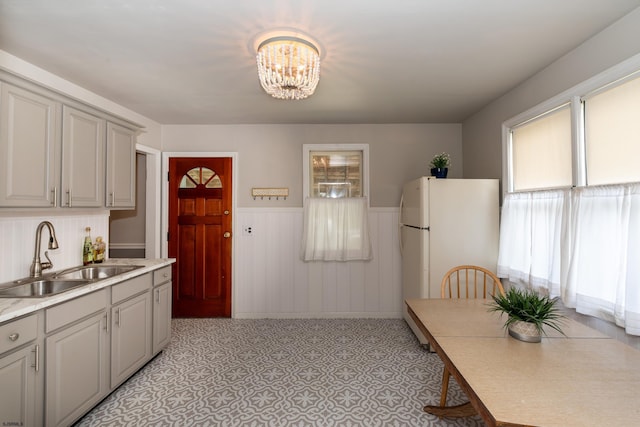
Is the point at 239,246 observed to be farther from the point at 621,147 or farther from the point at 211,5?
the point at 621,147

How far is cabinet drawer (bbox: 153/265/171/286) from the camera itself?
8.81 feet

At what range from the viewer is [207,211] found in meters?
3.81

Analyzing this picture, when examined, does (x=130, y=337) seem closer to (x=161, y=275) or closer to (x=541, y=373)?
(x=161, y=275)

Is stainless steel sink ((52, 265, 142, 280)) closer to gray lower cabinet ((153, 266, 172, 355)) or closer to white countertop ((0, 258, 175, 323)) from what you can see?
white countertop ((0, 258, 175, 323))

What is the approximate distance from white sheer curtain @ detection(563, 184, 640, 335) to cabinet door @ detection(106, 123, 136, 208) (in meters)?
3.53

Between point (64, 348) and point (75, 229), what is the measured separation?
1277 millimetres

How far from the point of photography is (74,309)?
1840 millimetres

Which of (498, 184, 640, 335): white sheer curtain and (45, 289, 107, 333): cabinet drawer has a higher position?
(498, 184, 640, 335): white sheer curtain

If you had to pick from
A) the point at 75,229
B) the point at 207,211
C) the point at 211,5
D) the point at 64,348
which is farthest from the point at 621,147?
the point at 75,229

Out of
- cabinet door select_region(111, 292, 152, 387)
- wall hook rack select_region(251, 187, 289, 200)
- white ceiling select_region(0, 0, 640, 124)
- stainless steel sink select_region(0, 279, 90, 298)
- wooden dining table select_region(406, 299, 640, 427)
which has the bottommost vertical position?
cabinet door select_region(111, 292, 152, 387)

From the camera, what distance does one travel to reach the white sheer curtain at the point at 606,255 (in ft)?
5.20

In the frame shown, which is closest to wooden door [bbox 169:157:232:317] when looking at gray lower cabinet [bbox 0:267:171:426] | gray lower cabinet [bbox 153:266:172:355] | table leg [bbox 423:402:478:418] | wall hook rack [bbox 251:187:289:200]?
wall hook rack [bbox 251:187:289:200]

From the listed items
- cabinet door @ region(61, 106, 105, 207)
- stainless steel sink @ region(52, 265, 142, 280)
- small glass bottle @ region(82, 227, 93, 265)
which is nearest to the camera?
cabinet door @ region(61, 106, 105, 207)

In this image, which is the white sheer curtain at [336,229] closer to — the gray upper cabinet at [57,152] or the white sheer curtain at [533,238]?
the white sheer curtain at [533,238]
